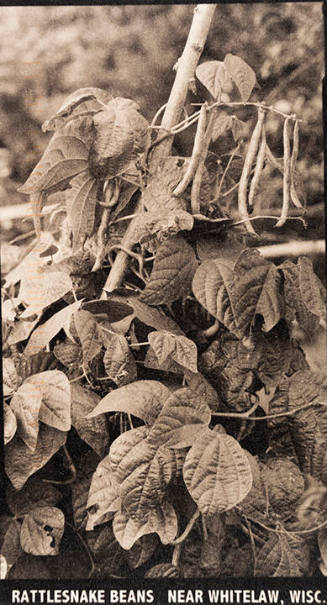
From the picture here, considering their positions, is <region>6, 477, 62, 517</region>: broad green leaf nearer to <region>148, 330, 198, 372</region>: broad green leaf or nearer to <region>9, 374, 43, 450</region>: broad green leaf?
<region>9, 374, 43, 450</region>: broad green leaf

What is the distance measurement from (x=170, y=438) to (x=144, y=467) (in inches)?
2.0

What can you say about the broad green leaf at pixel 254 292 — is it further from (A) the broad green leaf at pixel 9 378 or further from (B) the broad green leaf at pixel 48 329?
(A) the broad green leaf at pixel 9 378

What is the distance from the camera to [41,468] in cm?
96

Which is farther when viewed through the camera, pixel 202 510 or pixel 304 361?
pixel 304 361

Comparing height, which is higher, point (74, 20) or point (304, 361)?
point (74, 20)

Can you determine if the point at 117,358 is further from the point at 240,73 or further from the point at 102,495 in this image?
the point at 240,73

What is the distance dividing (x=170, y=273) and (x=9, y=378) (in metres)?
0.27

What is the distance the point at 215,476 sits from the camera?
0.86 m

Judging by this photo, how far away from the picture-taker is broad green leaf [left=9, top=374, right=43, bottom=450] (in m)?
0.92

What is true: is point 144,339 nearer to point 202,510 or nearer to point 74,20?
point 202,510

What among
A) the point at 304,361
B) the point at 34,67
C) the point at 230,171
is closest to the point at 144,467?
the point at 304,361

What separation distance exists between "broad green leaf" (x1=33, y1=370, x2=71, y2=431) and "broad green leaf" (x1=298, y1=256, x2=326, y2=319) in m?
0.35

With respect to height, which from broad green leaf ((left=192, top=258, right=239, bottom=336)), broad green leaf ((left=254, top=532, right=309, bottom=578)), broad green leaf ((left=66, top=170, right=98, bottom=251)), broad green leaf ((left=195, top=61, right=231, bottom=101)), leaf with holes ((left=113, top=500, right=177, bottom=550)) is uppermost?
broad green leaf ((left=195, top=61, right=231, bottom=101))

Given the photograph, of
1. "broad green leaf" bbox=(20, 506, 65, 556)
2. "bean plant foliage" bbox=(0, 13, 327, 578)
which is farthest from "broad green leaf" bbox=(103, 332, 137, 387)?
"broad green leaf" bbox=(20, 506, 65, 556)
